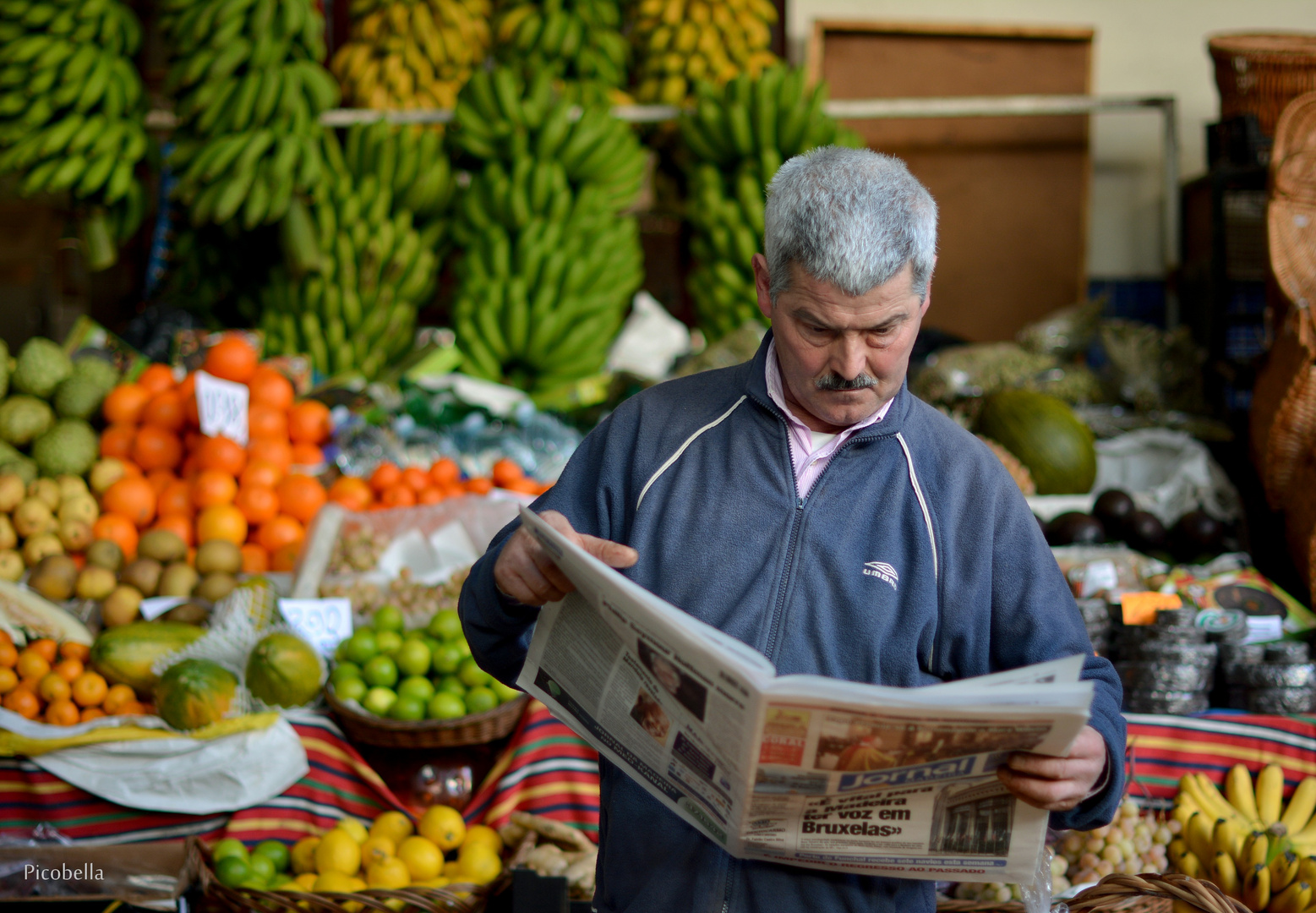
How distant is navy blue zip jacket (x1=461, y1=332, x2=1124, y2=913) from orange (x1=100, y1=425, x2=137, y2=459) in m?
2.46

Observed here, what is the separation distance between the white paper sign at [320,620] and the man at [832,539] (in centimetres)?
128

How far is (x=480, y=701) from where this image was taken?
7.61 ft

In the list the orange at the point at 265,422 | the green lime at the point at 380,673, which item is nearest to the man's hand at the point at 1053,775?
the green lime at the point at 380,673

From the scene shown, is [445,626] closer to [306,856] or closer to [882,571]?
[306,856]

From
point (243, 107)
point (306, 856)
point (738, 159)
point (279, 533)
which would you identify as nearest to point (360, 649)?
point (306, 856)

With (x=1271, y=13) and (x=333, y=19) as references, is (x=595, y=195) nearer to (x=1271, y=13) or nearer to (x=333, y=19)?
(x=333, y=19)

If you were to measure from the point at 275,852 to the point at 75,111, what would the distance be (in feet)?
10.7

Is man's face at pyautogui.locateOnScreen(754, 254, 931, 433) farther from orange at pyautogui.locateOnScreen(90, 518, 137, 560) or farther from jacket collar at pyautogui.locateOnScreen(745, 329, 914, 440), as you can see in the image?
orange at pyautogui.locateOnScreen(90, 518, 137, 560)

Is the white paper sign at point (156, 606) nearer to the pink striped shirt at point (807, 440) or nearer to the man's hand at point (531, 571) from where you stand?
the man's hand at point (531, 571)

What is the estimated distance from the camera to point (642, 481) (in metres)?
1.36

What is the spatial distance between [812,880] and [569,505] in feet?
1.87

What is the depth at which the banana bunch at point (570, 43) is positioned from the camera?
4.71 meters

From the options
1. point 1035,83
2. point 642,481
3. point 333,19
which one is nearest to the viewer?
point 642,481

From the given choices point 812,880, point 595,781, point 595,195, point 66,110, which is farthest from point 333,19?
point 812,880
